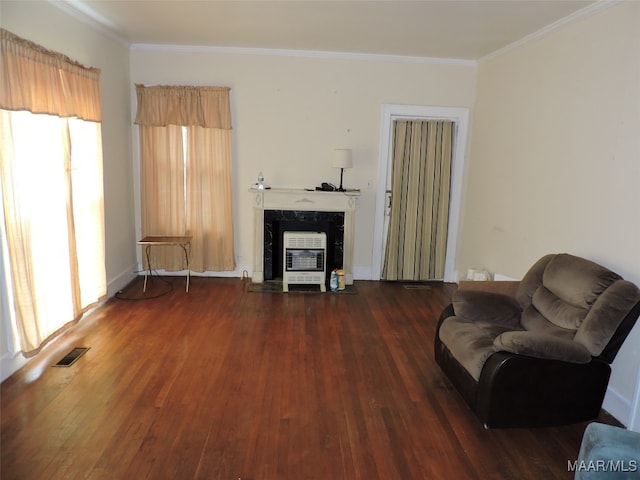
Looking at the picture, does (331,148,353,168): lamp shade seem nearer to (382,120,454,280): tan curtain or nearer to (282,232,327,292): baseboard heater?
(382,120,454,280): tan curtain

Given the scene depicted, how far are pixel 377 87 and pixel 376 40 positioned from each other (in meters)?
0.86

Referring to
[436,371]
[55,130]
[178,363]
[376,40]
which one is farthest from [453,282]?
[55,130]

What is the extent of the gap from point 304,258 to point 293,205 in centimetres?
64

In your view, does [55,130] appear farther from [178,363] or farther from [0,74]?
[178,363]

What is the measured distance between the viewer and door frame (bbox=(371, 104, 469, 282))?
17.5 ft

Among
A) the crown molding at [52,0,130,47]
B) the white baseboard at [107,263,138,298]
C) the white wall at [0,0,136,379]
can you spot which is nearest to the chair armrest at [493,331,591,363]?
the white wall at [0,0,136,379]

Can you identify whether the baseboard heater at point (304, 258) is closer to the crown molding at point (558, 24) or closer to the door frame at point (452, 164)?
the door frame at point (452, 164)

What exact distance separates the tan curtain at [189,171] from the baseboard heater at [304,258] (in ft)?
2.55

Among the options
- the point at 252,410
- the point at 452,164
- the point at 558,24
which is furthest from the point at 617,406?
the point at 452,164

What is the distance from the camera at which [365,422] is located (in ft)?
8.77

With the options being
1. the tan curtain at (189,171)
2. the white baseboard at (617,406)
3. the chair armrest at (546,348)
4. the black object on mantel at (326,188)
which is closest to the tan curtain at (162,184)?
the tan curtain at (189,171)

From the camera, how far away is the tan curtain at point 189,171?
5.07 meters

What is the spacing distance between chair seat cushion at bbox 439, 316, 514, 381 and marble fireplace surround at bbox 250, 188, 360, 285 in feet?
7.55

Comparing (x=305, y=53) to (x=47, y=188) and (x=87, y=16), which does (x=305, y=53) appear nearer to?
(x=87, y=16)
